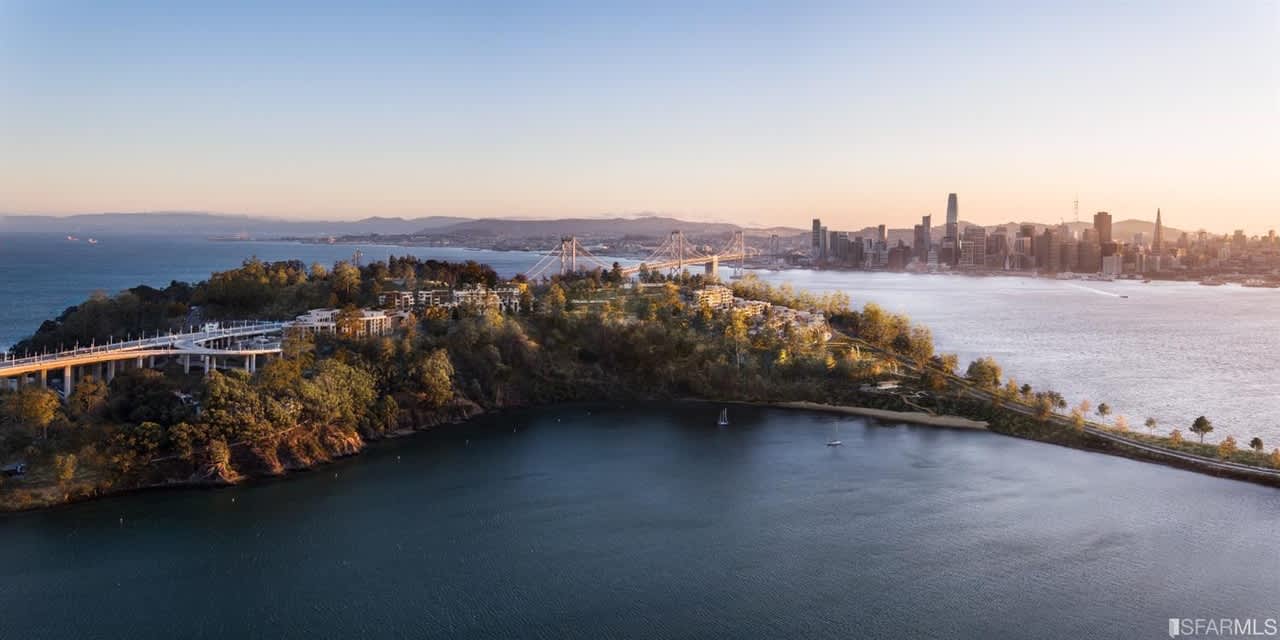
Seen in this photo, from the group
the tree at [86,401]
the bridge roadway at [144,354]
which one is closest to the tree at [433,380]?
the bridge roadway at [144,354]

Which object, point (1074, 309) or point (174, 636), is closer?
point (174, 636)

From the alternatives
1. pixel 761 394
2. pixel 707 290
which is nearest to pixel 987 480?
pixel 761 394

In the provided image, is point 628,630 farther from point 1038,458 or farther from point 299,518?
point 1038,458

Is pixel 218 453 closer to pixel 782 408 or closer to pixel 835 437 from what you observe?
pixel 835 437

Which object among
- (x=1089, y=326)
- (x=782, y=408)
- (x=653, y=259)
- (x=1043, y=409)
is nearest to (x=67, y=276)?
(x=653, y=259)

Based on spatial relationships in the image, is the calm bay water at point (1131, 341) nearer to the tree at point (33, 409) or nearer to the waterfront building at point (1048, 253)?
the waterfront building at point (1048, 253)

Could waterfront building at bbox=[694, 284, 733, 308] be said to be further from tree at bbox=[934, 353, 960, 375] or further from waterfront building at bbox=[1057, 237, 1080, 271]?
waterfront building at bbox=[1057, 237, 1080, 271]
